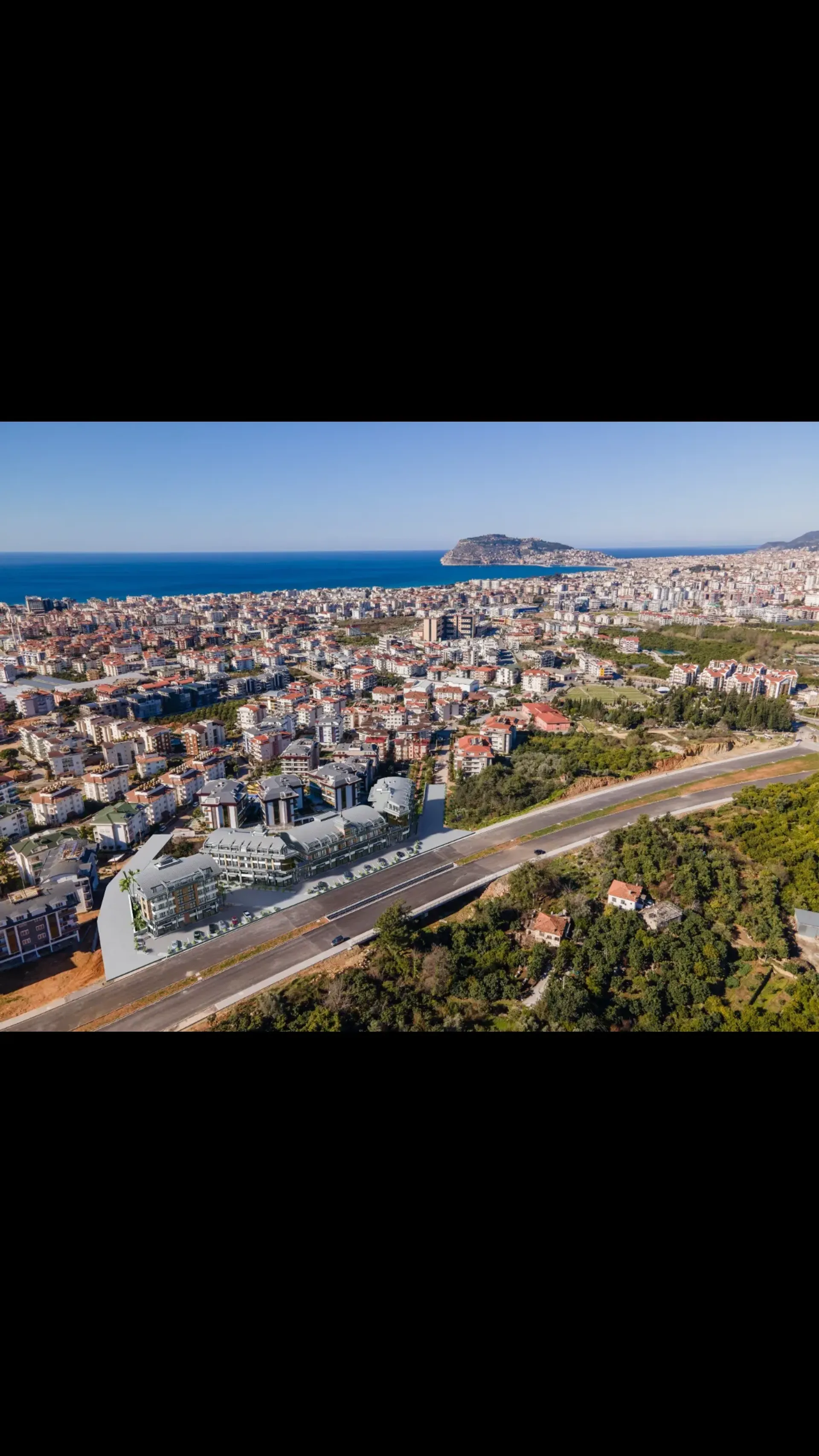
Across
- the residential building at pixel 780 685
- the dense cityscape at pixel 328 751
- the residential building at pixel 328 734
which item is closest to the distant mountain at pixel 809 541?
the dense cityscape at pixel 328 751

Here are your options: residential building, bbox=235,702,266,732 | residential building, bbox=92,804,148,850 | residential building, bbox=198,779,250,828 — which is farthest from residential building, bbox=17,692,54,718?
residential building, bbox=198,779,250,828

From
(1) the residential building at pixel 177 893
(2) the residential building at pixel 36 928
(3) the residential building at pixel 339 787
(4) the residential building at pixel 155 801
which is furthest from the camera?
(3) the residential building at pixel 339 787

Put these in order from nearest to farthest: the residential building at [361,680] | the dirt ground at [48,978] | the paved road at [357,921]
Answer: the paved road at [357,921]
the dirt ground at [48,978]
the residential building at [361,680]

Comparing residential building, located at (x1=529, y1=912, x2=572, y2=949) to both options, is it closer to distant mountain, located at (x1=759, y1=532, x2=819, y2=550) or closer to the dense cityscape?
the dense cityscape

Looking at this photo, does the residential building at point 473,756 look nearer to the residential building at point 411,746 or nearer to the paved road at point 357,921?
the residential building at point 411,746

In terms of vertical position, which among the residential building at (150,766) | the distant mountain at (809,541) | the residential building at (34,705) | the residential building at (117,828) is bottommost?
the residential building at (117,828)
